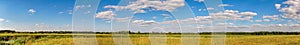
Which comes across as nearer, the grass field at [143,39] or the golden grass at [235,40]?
the golden grass at [235,40]

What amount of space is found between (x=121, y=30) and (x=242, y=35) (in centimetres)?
1143

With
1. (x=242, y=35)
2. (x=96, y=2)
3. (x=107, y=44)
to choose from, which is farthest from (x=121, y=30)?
(x=242, y=35)

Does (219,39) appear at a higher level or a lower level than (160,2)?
lower

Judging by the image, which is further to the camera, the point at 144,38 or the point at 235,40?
the point at 235,40

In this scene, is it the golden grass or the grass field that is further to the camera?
the grass field

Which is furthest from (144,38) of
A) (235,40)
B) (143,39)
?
(235,40)

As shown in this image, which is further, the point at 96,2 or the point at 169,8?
the point at 169,8

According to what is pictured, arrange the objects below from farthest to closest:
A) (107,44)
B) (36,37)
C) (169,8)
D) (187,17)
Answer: (36,37)
(107,44)
(169,8)
(187,17)

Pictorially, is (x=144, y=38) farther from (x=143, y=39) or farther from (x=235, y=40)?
(x=235, y=40)

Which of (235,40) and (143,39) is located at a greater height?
(143,39)

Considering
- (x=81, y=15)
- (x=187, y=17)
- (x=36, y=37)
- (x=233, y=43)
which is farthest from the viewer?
(x=36, y=37)

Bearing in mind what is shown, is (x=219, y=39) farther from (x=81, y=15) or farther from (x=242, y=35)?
(x=242, y=35)

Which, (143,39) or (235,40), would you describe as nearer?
(143,39)

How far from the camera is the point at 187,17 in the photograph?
7.34m
